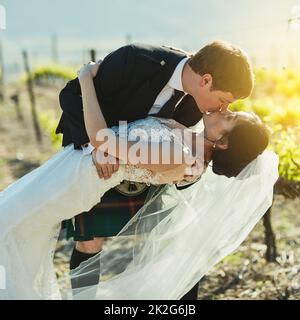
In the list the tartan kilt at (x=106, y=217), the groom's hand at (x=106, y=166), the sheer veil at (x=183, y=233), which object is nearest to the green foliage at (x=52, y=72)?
the tartan kilt at (x=106, y=217)

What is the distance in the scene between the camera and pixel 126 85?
105 inches

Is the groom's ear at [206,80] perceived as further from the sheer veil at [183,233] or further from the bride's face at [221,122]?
the sheer veil at [183,233]

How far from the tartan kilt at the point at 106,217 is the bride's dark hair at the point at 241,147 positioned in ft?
1.67

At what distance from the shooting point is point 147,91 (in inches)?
105

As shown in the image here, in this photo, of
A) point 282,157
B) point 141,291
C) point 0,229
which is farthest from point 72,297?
point 282,157

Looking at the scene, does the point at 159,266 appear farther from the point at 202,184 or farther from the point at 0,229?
the point at 0,229

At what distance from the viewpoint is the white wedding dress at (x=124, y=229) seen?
271 cm

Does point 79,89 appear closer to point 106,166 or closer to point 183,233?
point 106,166

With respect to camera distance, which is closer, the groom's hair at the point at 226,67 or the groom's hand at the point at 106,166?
the groom's hair at the point at 226,67

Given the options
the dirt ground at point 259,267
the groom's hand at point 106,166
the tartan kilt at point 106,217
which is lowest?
the dirt ground at point 259,267

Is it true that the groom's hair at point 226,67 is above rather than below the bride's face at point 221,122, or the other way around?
above

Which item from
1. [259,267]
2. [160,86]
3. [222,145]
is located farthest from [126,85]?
[259,267]

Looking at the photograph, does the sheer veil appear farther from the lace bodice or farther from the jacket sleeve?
the jacket sleeve

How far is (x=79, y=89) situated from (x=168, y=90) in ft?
1.32
